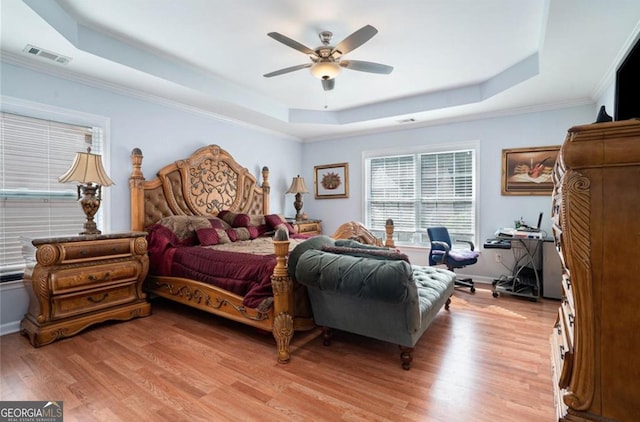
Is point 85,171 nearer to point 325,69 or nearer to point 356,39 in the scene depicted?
point 325,69

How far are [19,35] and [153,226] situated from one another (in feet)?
6.75

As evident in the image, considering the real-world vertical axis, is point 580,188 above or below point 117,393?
above

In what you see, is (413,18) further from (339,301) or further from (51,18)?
(51,18)

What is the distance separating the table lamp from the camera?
281 cm

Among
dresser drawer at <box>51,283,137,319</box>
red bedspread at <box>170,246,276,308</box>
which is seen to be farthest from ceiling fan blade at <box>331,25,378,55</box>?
dresser drawer at <box>51,283,137,319</box>

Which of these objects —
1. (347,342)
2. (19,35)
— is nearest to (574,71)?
→ (347,342)

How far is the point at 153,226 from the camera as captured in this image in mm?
3643

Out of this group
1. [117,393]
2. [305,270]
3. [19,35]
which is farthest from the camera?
[19,35]

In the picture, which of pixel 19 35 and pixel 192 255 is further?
pixel 192 255

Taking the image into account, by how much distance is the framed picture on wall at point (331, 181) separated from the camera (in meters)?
5.86

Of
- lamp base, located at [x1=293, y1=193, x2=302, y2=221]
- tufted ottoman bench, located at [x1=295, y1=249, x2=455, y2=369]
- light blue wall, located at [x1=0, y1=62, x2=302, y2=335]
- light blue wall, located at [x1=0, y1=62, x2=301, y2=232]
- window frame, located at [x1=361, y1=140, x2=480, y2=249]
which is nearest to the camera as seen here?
tufted ottoman bench, located at [x1=295, y1=249, x2=455, y2=369]

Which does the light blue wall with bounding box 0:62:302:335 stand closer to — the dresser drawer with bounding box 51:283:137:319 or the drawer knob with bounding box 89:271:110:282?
the dresser drawer with bounding box 51:283:137:319

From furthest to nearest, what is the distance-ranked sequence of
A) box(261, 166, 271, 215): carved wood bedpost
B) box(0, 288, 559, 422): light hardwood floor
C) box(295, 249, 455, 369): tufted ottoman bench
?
box(261, 166, 271, 215): carved wood bedpost → box(295, 249, 455, 369): tufted ottoman bench → box(0, 288, 559, 422): light hardwood floor

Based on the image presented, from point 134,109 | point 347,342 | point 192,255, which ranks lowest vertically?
point 347,342
